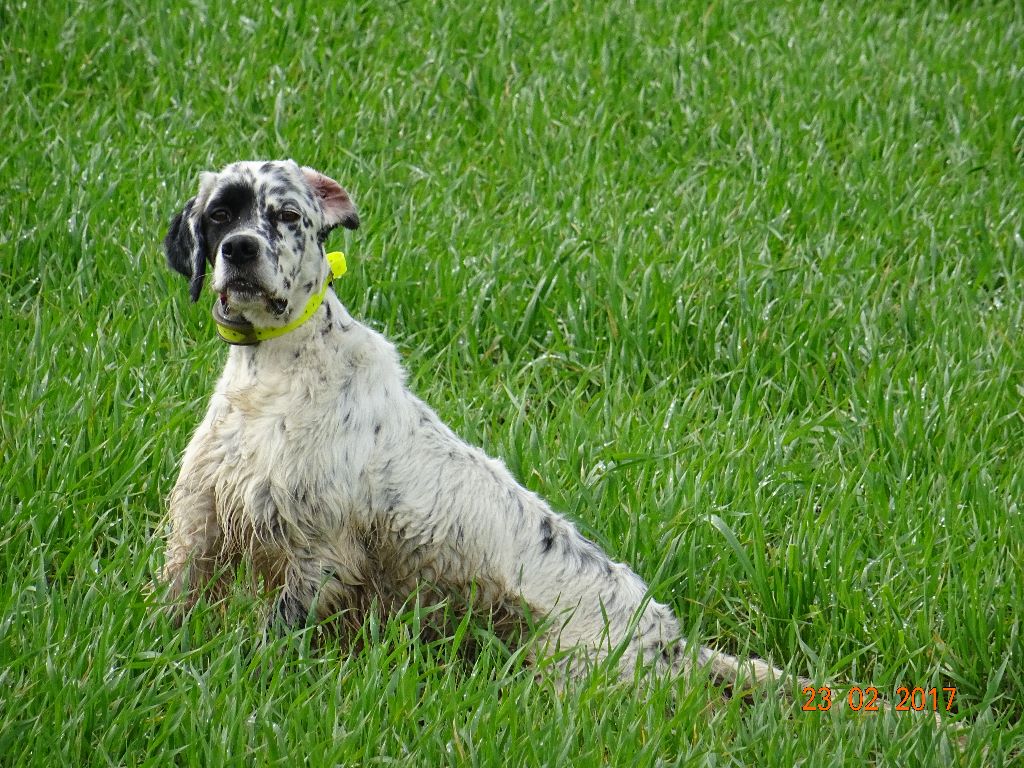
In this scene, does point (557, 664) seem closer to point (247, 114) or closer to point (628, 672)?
point (628, 672)

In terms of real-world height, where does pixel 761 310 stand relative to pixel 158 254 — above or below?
above

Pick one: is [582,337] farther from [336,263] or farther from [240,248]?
[240,248]

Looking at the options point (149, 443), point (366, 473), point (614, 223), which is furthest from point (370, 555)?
point (614, 223)

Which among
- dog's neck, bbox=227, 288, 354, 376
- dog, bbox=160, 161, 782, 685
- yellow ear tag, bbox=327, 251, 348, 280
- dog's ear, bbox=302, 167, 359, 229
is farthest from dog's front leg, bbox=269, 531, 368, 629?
dog's ear, bbox=302, 167, 359, 229

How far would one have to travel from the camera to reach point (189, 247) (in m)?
3.99

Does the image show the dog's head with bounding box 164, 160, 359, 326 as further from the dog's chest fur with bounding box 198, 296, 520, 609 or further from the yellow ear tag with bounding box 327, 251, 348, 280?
the dog's chest fur with bounding box 198, 296, 520, 609

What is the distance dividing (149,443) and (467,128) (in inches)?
138

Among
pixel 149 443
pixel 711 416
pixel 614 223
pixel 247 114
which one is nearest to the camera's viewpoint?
pixel 149 443

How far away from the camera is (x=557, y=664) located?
3875 mm

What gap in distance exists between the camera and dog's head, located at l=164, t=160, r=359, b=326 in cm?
368

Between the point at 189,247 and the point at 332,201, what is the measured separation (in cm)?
47

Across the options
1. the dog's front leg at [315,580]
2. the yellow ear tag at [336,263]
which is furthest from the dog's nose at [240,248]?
the dog's front leg at [315,580]

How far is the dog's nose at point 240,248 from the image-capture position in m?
3.65
